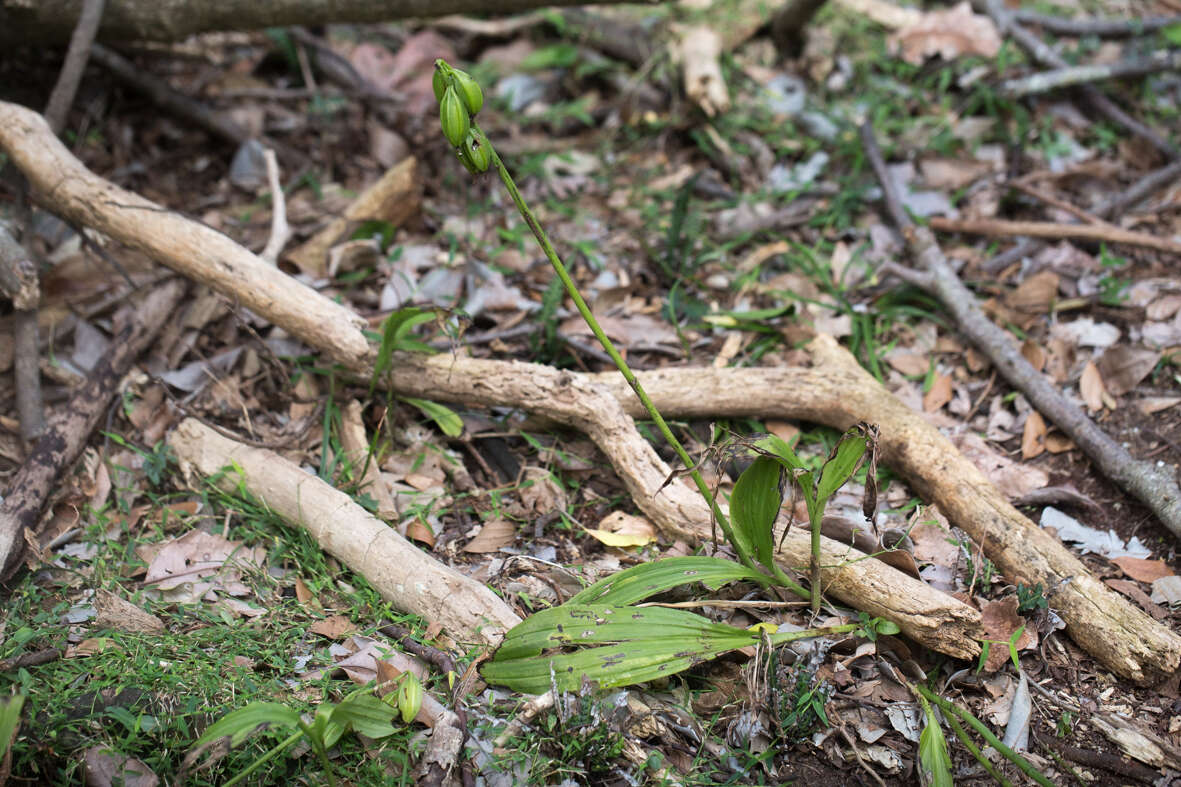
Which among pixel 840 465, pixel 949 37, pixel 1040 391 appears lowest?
pixel 1040 391

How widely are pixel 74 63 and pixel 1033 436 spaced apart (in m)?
4.06

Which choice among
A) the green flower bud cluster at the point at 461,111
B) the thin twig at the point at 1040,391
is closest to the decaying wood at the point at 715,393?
the thin twig at the point at 1040,391

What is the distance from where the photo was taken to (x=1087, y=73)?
4.12 m

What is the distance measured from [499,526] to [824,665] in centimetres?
107

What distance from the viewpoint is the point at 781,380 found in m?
2.86

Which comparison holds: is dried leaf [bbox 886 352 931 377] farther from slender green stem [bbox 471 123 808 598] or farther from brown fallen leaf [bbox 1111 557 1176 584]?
slender green stem [bbox 471 123 808 598]

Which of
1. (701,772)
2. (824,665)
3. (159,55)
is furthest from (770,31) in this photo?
(701,772)

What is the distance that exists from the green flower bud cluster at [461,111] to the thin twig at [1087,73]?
144 inches

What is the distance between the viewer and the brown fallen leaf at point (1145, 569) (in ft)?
7.89

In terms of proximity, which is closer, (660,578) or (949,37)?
(660,578)

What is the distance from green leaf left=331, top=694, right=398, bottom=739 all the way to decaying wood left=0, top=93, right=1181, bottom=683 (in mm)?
999

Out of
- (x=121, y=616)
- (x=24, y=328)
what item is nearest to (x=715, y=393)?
(x=121, y=616)

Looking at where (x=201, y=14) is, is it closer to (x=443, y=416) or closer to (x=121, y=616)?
(x=443, y=416)

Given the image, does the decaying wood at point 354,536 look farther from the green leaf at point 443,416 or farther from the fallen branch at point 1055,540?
the fallen branch at point 1055,540
